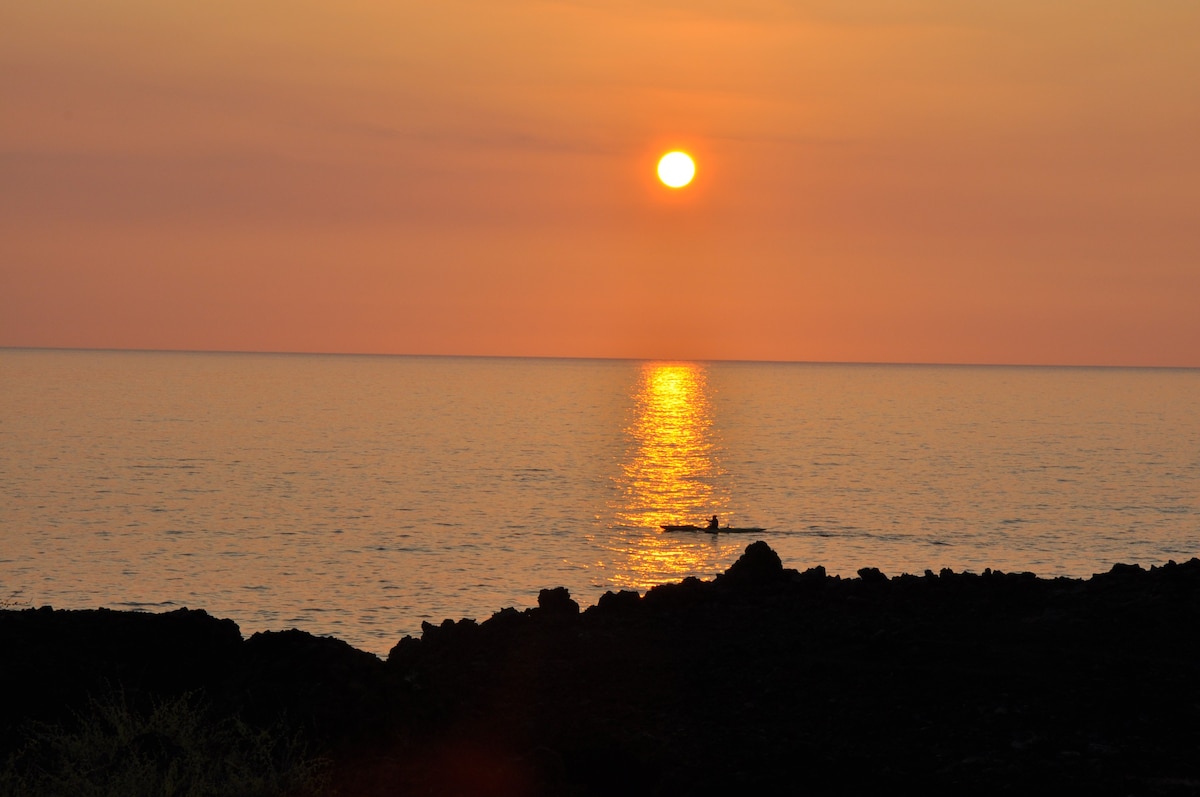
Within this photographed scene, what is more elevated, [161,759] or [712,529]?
[161,759]

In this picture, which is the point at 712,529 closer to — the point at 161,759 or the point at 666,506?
the point at 666,506

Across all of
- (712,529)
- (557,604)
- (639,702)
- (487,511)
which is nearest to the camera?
(639,702)

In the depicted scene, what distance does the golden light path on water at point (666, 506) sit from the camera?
5219cm

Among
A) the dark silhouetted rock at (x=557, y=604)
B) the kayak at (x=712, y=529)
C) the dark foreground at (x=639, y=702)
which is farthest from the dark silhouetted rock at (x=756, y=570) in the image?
the kayak at (x=712, y=529)

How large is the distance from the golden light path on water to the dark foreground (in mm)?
26780

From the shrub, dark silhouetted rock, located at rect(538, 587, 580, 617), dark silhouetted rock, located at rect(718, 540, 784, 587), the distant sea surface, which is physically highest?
dark silhouetted rock, located at rect(718, 540, 784, 587)

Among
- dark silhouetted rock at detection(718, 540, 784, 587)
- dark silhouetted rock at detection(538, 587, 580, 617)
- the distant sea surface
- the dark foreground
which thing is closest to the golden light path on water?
the distant sea surface

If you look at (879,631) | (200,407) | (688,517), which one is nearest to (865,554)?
(688,517)

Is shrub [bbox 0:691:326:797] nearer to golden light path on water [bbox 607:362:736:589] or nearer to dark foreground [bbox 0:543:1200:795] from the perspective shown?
dark foreground [bbox 0:543:1200:795]

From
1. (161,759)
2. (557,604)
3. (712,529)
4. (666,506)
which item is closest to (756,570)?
(557,604)

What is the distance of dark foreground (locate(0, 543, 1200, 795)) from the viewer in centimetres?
1417

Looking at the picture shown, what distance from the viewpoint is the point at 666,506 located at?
78250mm

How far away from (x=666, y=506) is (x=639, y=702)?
61.8 m

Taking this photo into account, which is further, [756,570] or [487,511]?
[487,511]
